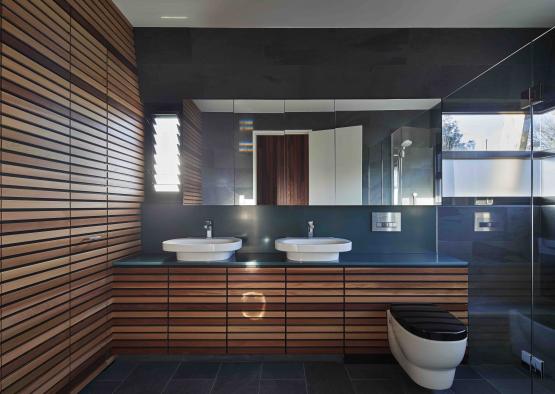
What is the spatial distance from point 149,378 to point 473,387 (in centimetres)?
235

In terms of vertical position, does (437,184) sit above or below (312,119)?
below

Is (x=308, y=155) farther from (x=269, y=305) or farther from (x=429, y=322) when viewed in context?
(x=429, y=322)

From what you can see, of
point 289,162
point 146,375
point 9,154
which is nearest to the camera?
point 9,154

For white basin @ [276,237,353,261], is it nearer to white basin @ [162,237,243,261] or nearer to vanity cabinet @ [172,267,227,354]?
white basin @ [162,237,243,261]

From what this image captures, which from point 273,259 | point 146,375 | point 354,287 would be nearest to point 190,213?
point 273,259

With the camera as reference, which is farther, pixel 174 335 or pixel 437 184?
→ pixel 437 184

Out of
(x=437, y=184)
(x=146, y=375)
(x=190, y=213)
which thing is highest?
(x=437, y=184)

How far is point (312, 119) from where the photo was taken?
9.00 feet

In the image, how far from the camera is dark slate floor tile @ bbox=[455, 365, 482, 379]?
2.17 meters

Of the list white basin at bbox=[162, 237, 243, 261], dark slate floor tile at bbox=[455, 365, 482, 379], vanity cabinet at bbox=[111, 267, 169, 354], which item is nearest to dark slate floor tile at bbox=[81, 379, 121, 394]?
vanity cabinet at bbox=[111, 267, 169, 354]

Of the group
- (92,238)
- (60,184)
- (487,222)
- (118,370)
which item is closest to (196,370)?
(118,370)

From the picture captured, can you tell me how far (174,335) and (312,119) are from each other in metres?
2.23

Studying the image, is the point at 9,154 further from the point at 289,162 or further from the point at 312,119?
the point at 312,119

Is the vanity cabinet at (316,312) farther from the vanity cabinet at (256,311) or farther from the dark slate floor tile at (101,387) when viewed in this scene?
the dark slate floor tile at (101,387)
